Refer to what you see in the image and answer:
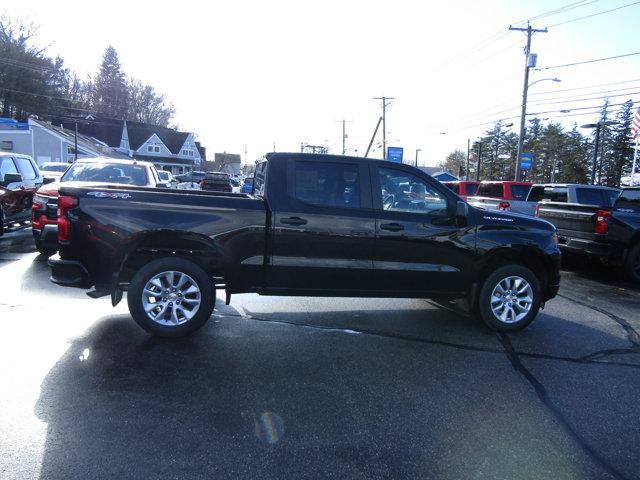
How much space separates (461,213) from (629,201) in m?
5.73

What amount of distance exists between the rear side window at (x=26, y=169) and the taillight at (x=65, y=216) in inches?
339

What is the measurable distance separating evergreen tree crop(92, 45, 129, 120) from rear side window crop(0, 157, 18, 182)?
81.0 metres

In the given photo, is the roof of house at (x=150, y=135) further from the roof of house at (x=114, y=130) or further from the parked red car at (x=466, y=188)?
the parked red car at (x=466, y=188)

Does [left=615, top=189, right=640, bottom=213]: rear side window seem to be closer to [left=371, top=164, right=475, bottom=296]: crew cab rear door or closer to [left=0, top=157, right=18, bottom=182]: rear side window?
[left=371, top=164, right=475, bottom=296]: crew cab rear door

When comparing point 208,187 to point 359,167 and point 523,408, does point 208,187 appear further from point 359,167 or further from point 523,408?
point 523,408

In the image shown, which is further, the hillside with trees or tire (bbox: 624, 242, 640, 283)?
the hillside with trees

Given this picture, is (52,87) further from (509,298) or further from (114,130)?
(509,298)

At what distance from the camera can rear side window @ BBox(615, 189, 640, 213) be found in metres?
9.08

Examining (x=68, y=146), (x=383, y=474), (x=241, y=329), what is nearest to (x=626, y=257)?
(x=241, y=329)

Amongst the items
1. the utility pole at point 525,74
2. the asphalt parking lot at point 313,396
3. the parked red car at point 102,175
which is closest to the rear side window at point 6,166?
the parked red car at point 102,175

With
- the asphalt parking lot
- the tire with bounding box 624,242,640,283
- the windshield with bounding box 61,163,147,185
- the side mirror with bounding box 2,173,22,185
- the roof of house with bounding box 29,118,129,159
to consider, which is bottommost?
the asphalt parking lot

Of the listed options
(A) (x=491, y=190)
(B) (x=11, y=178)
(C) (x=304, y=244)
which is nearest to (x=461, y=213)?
(C) (x=304, y=244)

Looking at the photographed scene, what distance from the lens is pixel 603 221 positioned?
890 centimetres

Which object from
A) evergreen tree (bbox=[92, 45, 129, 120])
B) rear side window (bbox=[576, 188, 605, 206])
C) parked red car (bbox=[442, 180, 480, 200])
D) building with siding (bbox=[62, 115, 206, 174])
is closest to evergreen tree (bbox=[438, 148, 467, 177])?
building with siding (bbox=[62, 115, 206, 174])
